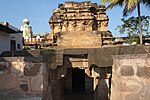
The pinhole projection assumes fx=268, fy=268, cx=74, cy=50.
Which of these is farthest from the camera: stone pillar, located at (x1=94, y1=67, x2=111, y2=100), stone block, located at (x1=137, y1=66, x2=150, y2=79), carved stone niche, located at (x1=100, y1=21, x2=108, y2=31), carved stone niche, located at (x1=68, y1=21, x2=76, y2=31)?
carved stone niche, located at (x1=100, y1=21, x2=108, y2=31)

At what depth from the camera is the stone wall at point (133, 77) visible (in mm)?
4285

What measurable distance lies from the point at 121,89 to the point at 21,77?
5.80ft

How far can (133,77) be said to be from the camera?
4.36 meters

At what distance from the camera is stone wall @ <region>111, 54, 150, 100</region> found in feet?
14.1

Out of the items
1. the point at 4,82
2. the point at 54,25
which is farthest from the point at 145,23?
the point at 4,82

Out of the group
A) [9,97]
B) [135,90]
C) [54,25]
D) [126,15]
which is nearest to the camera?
[135,90]

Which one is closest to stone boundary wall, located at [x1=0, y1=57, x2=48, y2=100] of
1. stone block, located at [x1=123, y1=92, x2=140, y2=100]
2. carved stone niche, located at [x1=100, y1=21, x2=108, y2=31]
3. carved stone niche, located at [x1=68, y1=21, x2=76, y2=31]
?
stone block, located at [x1=123, y1=92, x2=140, y2=100]

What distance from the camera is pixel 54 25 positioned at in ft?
54.4

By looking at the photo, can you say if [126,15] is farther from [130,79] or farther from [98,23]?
[130,79]

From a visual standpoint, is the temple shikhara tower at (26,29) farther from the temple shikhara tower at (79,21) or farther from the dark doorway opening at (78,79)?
the dark doorway opening at (78,79)

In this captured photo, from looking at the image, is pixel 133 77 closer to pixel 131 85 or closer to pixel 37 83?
pixel 131 85

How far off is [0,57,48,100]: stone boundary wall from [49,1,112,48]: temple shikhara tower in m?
9.60

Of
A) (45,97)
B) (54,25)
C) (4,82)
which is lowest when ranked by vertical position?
(45,97)

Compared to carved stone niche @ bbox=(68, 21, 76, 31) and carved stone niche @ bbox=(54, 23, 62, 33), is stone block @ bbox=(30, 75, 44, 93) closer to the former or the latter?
carved stone niche @ bbox=(68, 21, 76, 31)
